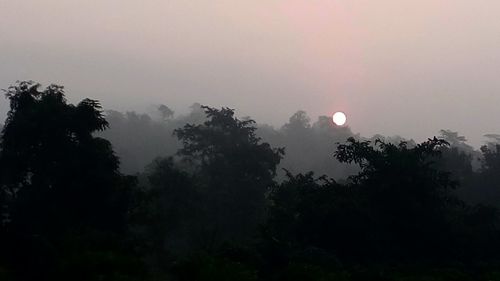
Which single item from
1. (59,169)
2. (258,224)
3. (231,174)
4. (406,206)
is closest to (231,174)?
(231,174)

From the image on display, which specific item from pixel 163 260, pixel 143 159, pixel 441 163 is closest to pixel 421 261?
pixel 163 260

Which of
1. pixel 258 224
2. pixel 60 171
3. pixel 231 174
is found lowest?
pixel 258 224

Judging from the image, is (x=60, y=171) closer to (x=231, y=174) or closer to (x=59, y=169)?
(x=59, y=169)

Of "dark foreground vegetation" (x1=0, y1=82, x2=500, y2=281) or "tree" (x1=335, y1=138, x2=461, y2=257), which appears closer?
"dark foreground vegetation" (x1=0, y1=82, x2=500, y2=281)

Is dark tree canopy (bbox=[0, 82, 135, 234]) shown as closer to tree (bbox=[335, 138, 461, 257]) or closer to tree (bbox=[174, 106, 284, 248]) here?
tree (bbox=[335, 138, 461, 257])

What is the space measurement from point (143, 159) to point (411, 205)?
80.5 m

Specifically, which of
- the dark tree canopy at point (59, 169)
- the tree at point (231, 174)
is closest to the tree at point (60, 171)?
the dark tree canopy at point (59, 169)

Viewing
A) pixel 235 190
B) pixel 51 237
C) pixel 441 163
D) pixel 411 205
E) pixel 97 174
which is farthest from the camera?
pixel 441 163

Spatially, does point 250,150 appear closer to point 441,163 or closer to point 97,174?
point 441,163

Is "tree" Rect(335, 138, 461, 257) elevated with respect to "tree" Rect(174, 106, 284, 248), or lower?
lower

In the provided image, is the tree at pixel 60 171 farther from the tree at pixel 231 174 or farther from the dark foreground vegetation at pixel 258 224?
the tree at pixel 231 174

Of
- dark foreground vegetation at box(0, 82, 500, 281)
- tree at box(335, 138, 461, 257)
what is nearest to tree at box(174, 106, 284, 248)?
dark foreground vegetation at box(0, 82, 500, 281)

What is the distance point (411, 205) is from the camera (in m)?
33.6

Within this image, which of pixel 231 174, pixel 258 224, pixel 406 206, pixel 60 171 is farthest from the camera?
pixel 231 174
